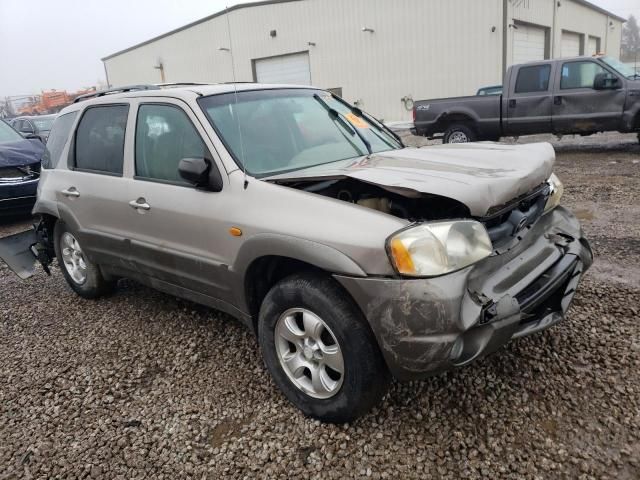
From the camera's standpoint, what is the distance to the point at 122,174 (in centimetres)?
373

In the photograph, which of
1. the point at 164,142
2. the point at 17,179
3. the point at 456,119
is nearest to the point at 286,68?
the point at 456,119

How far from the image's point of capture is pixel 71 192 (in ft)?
13.8

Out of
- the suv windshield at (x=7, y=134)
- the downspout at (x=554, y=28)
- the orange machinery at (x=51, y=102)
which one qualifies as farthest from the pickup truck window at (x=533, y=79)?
the orange machinery at (x=51, y=102)

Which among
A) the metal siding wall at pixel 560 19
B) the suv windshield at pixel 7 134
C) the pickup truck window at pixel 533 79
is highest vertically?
the metal siding wall at pixel 560 19

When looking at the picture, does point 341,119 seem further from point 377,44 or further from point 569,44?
point 569,44

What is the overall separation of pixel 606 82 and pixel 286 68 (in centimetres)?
1614

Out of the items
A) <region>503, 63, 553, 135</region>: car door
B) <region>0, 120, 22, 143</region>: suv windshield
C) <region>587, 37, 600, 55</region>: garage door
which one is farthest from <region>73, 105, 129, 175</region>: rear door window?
<region>587, 37, 600, 55</region>: garage door

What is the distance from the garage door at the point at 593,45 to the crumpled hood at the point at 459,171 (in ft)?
103

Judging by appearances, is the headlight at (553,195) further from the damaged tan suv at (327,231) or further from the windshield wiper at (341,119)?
the windshield wiper at (341,119)

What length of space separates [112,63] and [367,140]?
33.4 m

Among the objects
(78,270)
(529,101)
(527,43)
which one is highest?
(527,43)

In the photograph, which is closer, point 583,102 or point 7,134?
point 7,134

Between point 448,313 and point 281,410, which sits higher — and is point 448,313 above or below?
above

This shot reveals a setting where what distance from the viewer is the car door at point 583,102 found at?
31.9 feet
